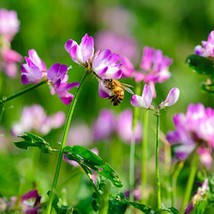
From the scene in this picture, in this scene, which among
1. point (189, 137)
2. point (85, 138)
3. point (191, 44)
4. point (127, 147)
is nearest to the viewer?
point (189, 137)

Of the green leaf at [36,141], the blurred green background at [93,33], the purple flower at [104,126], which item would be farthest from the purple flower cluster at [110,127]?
the green leaf at [36,141]

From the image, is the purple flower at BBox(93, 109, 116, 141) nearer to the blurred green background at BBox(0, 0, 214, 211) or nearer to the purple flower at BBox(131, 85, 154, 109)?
the blurred green background at BBox(0, 0, 214, 211)

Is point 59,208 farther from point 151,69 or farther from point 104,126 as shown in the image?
point 104,126

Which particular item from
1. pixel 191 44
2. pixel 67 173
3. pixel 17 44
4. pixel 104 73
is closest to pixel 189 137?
pixel 104 73

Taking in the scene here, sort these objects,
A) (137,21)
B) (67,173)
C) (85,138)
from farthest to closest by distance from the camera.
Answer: (137,21)
(85,138)
(67,173)

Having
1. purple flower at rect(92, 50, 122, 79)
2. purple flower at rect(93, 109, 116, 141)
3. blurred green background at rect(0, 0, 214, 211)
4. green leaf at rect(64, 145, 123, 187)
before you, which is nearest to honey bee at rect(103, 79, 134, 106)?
purple flower at rect(92, 50, 122, 79)

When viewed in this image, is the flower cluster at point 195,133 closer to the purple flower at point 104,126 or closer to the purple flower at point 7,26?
the purple flower at point 7,26

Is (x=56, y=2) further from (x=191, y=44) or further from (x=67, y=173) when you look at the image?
(x=67, y=173)
